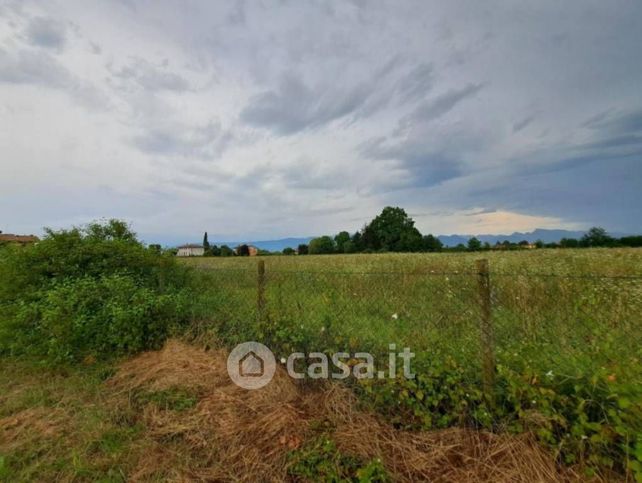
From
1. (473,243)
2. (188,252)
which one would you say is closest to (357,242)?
(473,243)

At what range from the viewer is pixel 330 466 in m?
2.07

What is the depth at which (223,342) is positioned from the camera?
3.79 m

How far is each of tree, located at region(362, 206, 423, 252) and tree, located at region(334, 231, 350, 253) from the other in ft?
12.8

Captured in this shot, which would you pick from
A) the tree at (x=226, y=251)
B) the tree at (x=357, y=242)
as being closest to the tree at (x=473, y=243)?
the tree at (x=357, y=242)

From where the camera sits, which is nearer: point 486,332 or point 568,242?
point 486,332

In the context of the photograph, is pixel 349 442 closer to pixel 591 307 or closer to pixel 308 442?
pixel 308 442

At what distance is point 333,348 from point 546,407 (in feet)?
5.44

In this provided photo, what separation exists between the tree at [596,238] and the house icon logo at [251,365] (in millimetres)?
20393

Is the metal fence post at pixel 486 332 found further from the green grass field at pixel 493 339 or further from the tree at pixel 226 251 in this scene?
the tree at pixel 226 251

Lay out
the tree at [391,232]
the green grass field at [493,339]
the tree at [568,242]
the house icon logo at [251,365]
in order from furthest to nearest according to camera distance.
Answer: the tree at [391,232] < the tree at [568,242] < the house icon logo at [251,365] < the green grass field at [493,339]

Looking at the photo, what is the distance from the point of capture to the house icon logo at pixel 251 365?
3084 millimetres

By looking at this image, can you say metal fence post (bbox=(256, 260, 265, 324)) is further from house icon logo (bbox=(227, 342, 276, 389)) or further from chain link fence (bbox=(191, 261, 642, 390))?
house icon logo (bbox=(227, 342, 276, 389))

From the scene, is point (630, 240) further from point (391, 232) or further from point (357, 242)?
point (357, 242)

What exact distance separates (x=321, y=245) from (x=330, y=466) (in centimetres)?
4835
